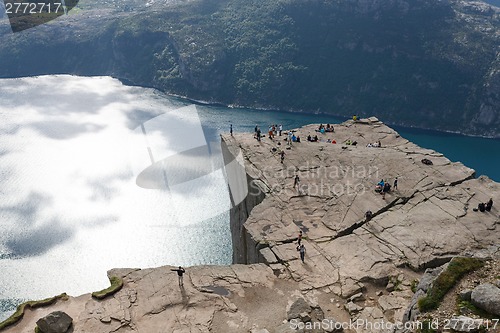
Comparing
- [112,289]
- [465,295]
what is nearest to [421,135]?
[465,295]

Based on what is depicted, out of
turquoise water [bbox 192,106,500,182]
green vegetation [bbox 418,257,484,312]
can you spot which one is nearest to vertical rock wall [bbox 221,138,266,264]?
green vegetation [bbox 418,257,484,312]

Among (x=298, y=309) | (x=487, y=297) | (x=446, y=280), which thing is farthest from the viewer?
(x=298, y=309)

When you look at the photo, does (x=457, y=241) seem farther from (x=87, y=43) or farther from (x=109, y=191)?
(x=87, y=43)

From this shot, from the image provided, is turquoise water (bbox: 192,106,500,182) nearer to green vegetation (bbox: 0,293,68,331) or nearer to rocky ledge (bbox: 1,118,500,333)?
rocky ledge (bbox: 1,118,500,333)

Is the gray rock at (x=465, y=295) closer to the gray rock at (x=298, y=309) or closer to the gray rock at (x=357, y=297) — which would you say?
the gray rock at (x=357, y=297)

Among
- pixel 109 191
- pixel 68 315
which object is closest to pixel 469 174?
pixel 68 315

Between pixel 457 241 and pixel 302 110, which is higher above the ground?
pixel 457 241

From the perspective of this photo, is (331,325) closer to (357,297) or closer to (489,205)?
(357,297)
